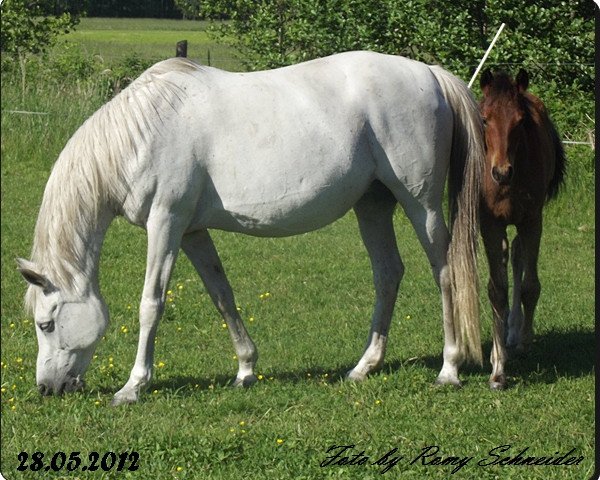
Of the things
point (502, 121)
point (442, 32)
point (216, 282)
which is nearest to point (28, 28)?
point (442, 32)

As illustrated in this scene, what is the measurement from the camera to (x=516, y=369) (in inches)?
256

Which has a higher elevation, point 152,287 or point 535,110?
point 535,110

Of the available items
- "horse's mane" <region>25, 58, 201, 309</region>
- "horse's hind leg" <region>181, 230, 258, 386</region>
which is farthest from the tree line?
"horse's mane" <region>25, 58, 201, 309</region>

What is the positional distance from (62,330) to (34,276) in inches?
14.1

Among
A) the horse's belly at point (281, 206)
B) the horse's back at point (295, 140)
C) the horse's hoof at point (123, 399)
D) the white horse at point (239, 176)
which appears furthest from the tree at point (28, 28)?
the horse's hoof at point (123, 399)

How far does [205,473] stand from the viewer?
4.65 metres

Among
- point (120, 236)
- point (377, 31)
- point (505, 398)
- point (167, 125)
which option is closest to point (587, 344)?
point (505, 398)

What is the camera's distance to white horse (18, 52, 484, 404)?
5617 mm

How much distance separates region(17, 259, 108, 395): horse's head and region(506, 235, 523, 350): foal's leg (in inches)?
115

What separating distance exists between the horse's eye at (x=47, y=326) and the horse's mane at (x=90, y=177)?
0.15 m

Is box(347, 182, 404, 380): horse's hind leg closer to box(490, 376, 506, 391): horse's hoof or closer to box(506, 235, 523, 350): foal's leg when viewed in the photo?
box(490, 376, 506, 391): horse's hoof

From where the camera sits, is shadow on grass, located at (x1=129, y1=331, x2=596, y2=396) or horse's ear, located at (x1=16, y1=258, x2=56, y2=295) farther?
shadow on grass, located at (x1=129, y1=331, x2=596, y2=396)

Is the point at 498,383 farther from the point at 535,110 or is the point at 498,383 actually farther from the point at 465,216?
the point at 535,110

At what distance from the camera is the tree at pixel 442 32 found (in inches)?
448
